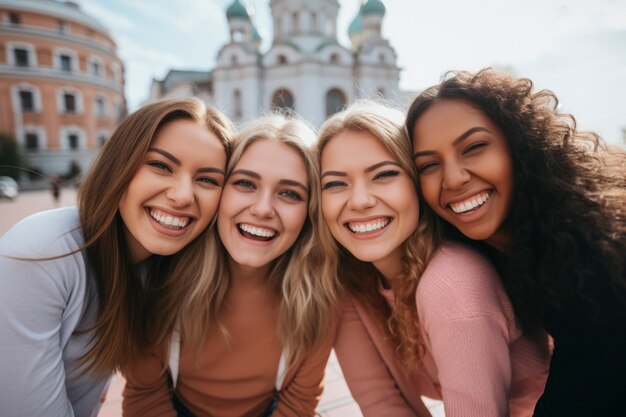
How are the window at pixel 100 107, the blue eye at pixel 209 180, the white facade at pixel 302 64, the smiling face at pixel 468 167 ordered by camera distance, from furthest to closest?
1. the window at pixel 100 107
2. the white facade at pixel 302 64
3. the blue eye at pixel 209 180
4. the smiling face at pixel 468 167

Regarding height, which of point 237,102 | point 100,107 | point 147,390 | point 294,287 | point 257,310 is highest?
point 237,102

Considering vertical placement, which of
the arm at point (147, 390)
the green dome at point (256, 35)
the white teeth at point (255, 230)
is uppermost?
the green dome at point (256, 35)

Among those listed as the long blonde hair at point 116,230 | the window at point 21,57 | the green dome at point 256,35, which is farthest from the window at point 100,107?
the long blonde hair at point 116,230

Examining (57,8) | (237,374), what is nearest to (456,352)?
(237,374)

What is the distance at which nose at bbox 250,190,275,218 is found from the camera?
1.82m

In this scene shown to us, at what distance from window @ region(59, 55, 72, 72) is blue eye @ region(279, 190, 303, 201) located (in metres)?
36.6

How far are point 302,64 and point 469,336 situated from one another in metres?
29.0

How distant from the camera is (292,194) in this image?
1.99 metres

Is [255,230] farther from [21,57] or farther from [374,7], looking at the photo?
[21,57]

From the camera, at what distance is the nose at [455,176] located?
1623 mm

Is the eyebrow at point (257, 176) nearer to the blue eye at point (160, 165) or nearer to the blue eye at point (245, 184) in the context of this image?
the blue eye at point (245, 184)

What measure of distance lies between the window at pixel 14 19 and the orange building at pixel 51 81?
0.06 meters

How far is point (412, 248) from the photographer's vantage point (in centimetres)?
183

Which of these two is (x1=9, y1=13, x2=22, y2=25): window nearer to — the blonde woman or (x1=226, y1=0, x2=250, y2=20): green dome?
(x1=226, y1=0, x2=250, y2=20): green dome
